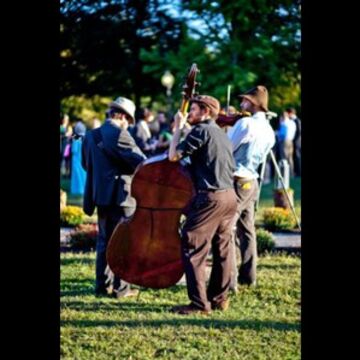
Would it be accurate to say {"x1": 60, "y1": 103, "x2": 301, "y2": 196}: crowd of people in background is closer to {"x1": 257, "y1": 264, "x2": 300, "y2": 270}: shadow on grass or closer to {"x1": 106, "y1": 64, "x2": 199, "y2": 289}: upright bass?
{"x1": 257, "y1": 264, "x2": 300, "y2": 270}: shadow on grass

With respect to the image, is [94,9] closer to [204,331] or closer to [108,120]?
[108,120]

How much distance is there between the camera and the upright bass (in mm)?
7270

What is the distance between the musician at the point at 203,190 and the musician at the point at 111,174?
899mm

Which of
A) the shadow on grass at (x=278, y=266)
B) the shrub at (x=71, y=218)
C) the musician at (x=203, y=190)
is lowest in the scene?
the shadow on grass at (x=278, y=266)

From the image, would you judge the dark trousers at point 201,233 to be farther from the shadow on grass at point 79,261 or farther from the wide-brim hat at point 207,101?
the shadow on grass at point 79,261

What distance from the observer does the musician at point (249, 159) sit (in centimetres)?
832

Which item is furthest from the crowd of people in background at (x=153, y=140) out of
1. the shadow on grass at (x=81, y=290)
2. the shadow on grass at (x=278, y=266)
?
the shadow on grass at (x=81, y=290)

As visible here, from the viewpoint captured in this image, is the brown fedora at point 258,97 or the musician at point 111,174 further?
the brown fedora at point 258,97

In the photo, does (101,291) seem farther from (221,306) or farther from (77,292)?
(221,306)

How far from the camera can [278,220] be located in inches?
504

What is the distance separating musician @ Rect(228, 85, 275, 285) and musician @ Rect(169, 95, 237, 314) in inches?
39.4
